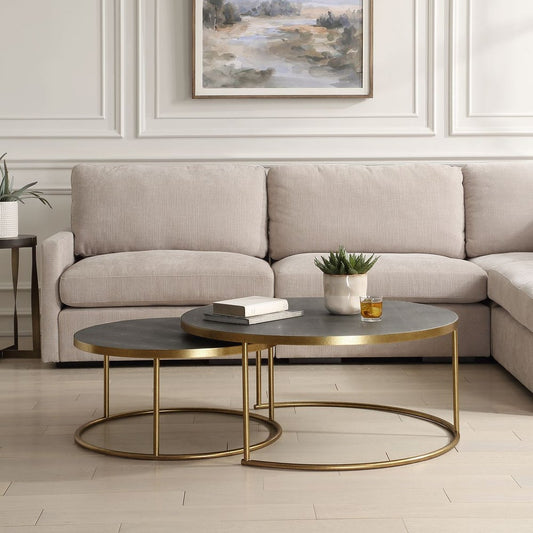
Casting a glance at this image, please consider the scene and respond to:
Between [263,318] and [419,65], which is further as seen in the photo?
[419,65]

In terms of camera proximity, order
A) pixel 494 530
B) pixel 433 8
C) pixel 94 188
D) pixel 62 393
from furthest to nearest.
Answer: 1. pixel 433 8
2. pixel 94 188
3. pixel 62 393
4. pixel 494 530

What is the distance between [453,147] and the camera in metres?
4.54

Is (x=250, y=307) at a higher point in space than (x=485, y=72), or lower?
lower

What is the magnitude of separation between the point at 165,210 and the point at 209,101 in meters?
0.73

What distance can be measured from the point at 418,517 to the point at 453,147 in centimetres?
291

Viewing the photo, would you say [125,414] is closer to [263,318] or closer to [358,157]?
[263,318]

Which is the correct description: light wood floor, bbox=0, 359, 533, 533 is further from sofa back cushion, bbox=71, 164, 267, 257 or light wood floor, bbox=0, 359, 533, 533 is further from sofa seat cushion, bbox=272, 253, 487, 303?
sofa back cushion, bbox=71, 164, 267, 257

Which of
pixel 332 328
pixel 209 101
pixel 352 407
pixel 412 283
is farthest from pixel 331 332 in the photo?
pixel 209 101

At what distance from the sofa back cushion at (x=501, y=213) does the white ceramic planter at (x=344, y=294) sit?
1733 millimetres

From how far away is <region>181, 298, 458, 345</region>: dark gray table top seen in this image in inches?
89.5

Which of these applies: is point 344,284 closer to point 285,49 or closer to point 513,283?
point 513,283

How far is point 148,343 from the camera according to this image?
244 cm

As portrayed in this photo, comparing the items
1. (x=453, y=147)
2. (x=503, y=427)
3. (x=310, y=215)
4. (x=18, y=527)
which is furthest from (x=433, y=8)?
(x=18, y=527)

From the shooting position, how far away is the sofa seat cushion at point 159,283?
3609 mm
